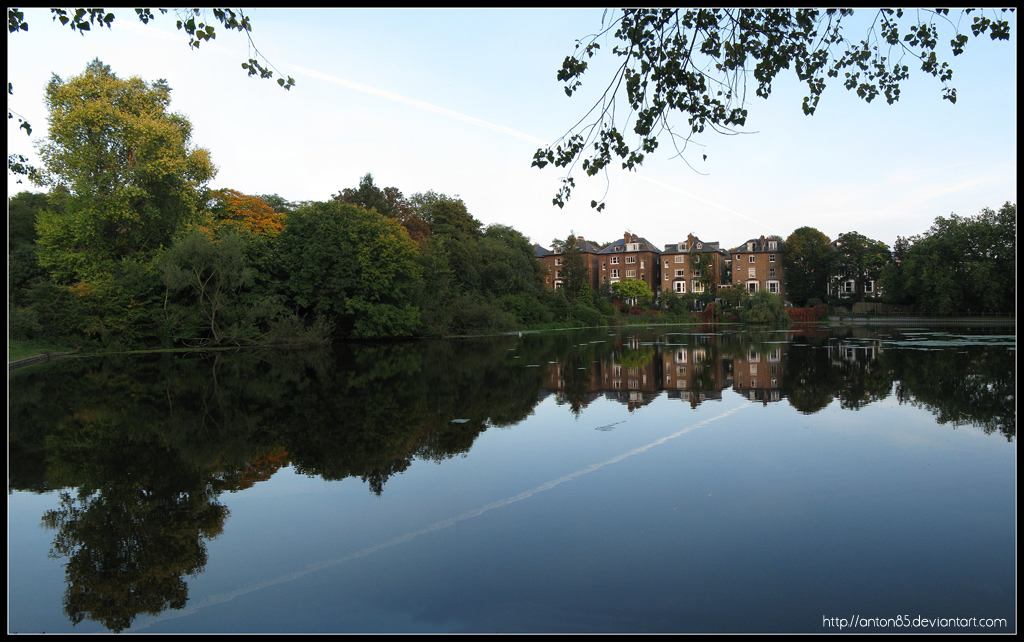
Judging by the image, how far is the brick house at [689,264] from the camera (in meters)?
78.1

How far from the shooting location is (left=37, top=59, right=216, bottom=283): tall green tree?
89.1 ft

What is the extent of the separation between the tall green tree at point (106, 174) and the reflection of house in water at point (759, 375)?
2640 cm

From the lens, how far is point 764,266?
77125mm

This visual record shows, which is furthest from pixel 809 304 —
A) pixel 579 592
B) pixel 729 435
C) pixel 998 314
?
pixel 579 592

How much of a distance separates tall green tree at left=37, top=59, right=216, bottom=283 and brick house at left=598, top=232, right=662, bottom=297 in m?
60.7

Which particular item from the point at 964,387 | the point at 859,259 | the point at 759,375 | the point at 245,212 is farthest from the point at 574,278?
the point at 964,387

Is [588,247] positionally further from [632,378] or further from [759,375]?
[632,378]

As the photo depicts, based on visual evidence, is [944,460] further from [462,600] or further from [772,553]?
[462,600]

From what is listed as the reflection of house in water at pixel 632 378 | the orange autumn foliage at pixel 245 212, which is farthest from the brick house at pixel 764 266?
the reflection of house in water at pixel 632 378

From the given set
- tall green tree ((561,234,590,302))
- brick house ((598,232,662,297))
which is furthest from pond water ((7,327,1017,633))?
brick house ((598,232,662,297))

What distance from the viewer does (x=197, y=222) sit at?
31.2 metres

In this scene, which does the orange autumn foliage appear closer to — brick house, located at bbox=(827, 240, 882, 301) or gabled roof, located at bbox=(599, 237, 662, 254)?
gabled roof, located at bbox=(599, 237, 662, 254)

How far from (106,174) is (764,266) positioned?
235ft

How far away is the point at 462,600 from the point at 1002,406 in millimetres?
10471
